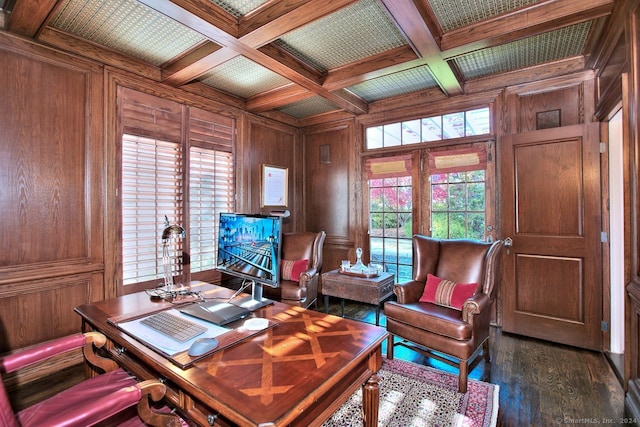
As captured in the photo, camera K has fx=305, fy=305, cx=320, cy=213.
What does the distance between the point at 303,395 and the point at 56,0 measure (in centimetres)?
267

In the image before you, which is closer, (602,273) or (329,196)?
(602,273)

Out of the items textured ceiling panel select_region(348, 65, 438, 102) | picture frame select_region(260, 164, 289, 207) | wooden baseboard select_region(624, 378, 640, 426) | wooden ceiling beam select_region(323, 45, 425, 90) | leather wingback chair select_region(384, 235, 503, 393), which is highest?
textured ceiling panel select_region(348, 65, 438, 102)

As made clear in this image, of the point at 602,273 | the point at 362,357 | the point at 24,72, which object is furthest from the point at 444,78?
the point at 24,72

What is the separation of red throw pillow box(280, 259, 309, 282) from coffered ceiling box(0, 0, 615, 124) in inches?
77.2

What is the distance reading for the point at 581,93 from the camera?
298cm

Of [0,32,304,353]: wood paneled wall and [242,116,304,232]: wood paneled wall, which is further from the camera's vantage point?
[242,116,304,232]: wood paneled wall

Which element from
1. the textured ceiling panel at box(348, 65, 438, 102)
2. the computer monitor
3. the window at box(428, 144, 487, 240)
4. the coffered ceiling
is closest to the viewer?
the computer monitor

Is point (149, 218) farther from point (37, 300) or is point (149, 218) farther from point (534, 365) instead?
point (534, 365)

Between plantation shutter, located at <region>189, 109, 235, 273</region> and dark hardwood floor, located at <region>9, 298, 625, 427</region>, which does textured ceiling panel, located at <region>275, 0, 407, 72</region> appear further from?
dark hardwood floor, located at <region>9, 298, 625, 427</region>

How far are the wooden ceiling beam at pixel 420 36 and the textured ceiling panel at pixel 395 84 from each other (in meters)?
0.27

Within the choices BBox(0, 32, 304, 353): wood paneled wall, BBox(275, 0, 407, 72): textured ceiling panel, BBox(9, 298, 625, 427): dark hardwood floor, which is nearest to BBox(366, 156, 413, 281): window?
BBox(9, 298, 625, 427): dark hardwood floor

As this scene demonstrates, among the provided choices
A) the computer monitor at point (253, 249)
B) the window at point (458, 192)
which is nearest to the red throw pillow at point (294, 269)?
the computer monitor at point (253, 249)

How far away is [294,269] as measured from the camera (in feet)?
11.6

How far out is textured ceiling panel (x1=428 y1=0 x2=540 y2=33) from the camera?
7.13ft
